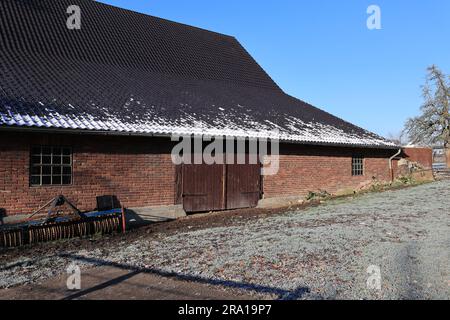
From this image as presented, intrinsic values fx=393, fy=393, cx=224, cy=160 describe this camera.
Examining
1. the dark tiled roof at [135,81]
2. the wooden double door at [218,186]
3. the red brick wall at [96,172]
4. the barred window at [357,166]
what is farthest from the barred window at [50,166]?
the barred window at [357,166]

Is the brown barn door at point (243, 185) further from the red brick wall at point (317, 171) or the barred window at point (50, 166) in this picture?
the barred window at point (50, 166)

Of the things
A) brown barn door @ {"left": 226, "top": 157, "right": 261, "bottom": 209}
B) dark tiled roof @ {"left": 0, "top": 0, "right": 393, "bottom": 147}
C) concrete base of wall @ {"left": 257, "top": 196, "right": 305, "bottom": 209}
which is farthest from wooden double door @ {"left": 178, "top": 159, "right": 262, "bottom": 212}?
dark tiled roof @ {"left": 0, "top": 0, "right": 393, "bottom": 147}

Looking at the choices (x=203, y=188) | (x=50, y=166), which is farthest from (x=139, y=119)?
(x=203, y=188)

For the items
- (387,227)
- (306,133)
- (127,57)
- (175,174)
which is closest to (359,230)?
(387,227)

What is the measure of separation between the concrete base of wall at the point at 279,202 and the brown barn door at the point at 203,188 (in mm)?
1632

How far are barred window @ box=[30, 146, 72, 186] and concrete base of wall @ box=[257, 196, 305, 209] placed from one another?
6501 millimetres

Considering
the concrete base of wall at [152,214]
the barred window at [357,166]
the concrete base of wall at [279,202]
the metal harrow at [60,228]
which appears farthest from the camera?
the barred window at [357,166]

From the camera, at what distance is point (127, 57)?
1568 centimetres

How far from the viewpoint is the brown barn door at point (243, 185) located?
12922mm

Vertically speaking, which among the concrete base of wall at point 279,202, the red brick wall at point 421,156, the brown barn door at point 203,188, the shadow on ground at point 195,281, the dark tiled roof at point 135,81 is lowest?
the shadow on ground at point 195,281

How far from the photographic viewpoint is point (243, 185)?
1319 centimetres

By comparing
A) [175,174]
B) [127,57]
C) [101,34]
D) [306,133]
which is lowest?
[175,174]
